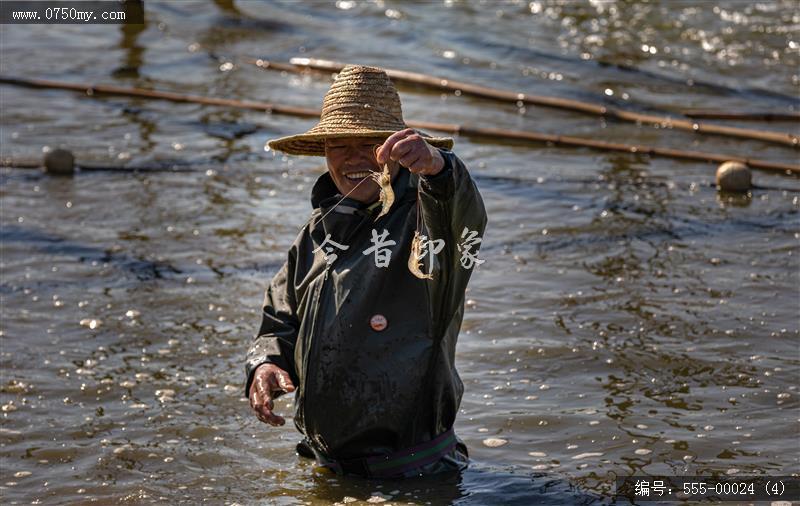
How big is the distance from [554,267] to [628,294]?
0.72 m

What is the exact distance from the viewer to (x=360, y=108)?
426 centimetres

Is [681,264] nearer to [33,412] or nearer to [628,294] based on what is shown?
[628,294]

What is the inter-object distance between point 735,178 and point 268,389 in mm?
6225

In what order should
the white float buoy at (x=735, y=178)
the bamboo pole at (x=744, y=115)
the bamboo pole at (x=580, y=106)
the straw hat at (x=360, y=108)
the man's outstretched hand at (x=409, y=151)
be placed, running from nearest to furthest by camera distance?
the man's outstretched hand at (x=409, y=151)
the straw hat at (x=360, y=108)
the white float buoy at (x=735, y=178)
the bamboo pole at (x=580, y=106)
the bamboo pole at (x=744, y=115)

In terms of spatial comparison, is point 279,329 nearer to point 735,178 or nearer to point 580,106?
point 735,178

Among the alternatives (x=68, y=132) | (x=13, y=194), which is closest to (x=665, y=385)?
(x=13, y=194)

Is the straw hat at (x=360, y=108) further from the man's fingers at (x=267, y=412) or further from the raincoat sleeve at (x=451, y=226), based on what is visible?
the man's fingers at (x=267, y=412)

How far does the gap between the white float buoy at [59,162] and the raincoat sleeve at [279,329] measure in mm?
6178

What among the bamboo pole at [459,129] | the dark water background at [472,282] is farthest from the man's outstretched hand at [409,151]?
the bamboo pole at [459,129]

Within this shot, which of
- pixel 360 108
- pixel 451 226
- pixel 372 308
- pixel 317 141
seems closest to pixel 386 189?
pixel 451 226

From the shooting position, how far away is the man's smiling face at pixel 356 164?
430 centimetres

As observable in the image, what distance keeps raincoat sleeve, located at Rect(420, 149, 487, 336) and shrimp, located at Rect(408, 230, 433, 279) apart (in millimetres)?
39

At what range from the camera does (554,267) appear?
812 cm

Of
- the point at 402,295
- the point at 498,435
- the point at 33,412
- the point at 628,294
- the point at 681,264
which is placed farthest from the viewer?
the point at 681,264
